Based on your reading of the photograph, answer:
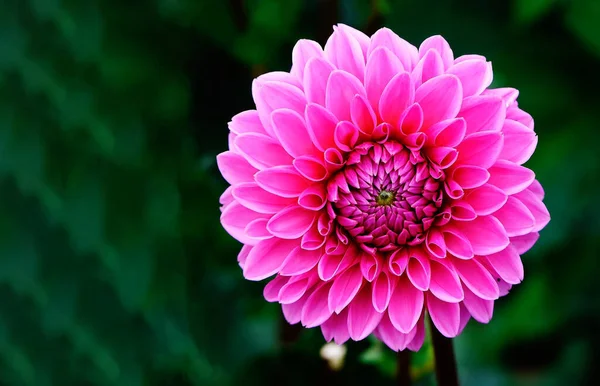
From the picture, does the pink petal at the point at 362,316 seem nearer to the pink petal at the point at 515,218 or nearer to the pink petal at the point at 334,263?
the pink petal at the point at 334,263

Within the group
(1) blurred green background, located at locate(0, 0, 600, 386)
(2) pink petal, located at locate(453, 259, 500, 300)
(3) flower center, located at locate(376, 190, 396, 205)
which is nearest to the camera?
(2) pink petal, located at locate(453, 259, 500, 300)

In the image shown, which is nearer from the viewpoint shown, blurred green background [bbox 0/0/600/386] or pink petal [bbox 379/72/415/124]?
pink petal [bbox 379/72/415/124]

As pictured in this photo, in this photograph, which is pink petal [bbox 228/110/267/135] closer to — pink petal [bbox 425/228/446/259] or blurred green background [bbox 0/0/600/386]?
pink petal [bbox 425/228/446/259]

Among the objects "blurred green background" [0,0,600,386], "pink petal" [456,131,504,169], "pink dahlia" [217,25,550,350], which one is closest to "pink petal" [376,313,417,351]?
"pink dahlia" [217,25,550,350]

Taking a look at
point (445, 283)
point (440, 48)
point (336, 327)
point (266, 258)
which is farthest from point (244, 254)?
point (440, 48)

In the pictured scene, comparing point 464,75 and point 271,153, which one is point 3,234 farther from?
point 464,75

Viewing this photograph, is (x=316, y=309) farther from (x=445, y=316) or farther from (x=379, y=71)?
(x=379, y=71)
